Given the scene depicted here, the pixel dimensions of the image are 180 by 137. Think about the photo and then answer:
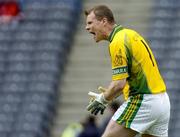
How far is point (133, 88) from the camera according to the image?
871cm

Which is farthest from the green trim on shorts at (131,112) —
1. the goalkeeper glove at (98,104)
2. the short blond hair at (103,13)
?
the short blond hair at (103,13)

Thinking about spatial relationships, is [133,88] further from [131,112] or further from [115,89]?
[115,89]

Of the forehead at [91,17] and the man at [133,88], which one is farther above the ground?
the forehead at [91,17]

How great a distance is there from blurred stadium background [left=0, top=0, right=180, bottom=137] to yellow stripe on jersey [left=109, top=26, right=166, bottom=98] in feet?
20.6

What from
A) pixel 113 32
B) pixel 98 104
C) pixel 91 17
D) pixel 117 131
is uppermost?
pixel 91 17

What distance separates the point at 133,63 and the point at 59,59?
8097mm

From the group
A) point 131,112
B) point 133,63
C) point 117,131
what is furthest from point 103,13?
point 117,131

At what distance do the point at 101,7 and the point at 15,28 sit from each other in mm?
9006

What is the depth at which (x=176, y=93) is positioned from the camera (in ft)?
49.5

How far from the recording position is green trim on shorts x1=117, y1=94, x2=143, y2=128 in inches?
342

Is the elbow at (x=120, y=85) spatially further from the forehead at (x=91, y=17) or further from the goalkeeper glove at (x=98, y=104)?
the forehead at (x=91, y=17)

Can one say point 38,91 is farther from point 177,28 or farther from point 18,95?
point 177,28

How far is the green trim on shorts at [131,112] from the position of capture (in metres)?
8.70

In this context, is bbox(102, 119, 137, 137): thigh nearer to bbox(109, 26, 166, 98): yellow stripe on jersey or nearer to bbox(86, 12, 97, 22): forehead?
bbox(109, 26, 166, 98): yellow stripe on jersey
